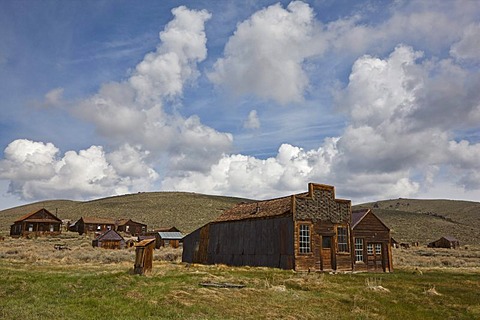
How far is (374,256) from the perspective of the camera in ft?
116

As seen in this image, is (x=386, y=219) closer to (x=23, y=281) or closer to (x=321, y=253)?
(x=321, y=253)

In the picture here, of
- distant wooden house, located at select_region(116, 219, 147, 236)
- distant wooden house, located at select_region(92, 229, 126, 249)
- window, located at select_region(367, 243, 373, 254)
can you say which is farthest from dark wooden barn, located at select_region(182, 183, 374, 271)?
distant wooden house, located at select_region(116, 219, 147, 236)

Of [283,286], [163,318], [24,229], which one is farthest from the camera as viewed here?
[24,229]

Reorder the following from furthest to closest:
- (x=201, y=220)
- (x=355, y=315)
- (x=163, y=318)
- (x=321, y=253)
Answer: (x=201, y=220) < (x=321, y=253) < (x=355, y=315) < (x=163, y=318)

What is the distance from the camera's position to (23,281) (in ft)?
60.1

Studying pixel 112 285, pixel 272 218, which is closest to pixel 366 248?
pixel 272 218

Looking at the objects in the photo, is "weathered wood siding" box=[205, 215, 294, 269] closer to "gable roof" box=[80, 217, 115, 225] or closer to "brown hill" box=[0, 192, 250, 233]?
"brown hill" box=[0, 192, 250, 233]

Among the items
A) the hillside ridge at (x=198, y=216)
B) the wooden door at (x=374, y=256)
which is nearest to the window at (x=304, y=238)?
the wooden door at (x=374, y=256)

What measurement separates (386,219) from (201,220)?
57255 mm

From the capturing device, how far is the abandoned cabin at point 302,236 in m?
30.8

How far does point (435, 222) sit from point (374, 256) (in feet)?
311

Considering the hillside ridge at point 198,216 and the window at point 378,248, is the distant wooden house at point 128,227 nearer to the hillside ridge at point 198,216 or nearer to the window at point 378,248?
the hillside ridge at point 198,216

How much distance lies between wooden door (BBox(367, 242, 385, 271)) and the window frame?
23.4ft

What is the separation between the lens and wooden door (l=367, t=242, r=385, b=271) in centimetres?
3491
